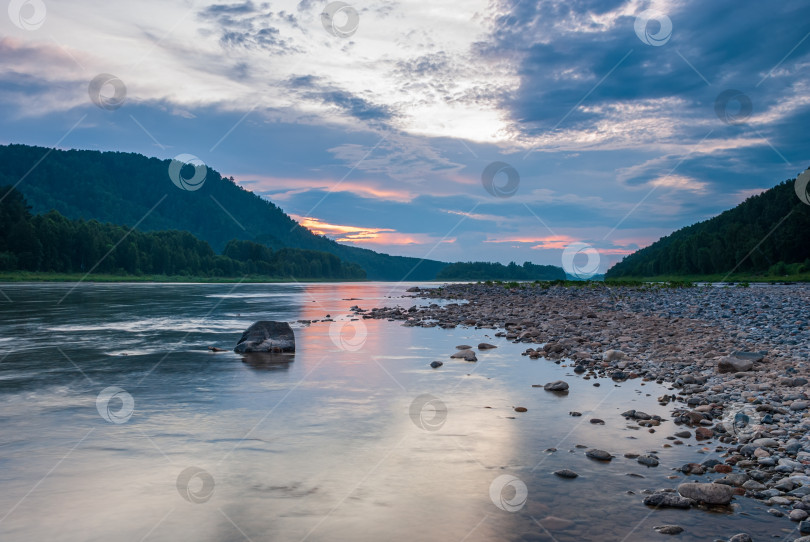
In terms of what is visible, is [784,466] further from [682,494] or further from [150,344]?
[150,344]

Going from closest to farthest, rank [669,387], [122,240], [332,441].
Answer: [332,441] < [669,387] < [122,240]

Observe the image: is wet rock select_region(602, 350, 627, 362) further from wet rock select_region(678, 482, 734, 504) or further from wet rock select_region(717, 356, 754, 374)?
wet rock select_region(678, 482, 734, 504)

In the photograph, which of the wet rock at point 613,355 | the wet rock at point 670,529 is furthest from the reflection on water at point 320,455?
the wet rock at point 613,355

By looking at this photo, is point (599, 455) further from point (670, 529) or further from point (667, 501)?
point (670, 529)

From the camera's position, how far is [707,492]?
7973mm

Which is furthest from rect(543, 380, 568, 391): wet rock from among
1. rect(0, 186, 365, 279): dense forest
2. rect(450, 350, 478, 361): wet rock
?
rect(0, 186, 365, 279): dense forest

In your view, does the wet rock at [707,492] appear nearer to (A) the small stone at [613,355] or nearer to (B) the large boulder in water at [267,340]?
(A) the small stone at [613,355]

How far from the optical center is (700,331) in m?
24.2

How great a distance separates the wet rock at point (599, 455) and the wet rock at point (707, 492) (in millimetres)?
1766

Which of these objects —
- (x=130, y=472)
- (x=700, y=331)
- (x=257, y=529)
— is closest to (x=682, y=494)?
(x=257, y=529)

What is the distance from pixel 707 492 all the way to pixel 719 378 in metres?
8.83

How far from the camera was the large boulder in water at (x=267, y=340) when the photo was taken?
24.8m

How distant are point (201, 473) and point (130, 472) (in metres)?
1.26

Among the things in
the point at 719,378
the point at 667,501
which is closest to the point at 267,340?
the point at 719,378
